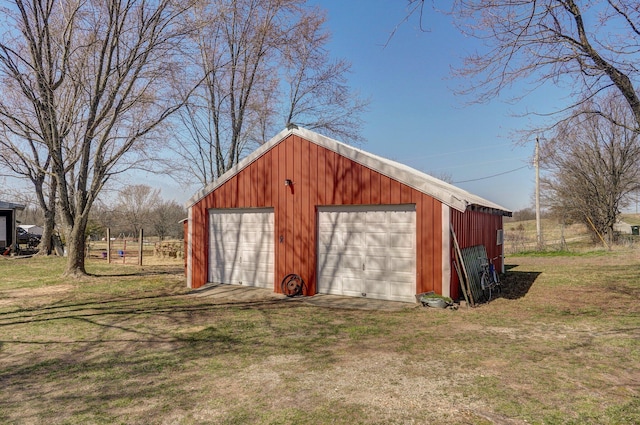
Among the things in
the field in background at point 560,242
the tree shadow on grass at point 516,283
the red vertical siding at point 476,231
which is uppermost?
the red vertical siding at point 476,231

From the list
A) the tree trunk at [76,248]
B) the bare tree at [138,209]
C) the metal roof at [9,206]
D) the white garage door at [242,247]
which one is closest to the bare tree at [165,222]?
the bare tree at [138,209]

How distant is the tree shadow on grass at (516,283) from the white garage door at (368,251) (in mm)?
3181

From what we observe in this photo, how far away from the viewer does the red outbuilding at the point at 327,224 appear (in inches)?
343

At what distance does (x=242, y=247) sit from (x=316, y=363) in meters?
6.79

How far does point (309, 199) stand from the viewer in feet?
33.2

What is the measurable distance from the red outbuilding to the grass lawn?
3.98ft

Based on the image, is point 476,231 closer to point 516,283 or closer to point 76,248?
point 516,283

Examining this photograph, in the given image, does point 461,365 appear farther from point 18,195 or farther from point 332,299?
point 18,195

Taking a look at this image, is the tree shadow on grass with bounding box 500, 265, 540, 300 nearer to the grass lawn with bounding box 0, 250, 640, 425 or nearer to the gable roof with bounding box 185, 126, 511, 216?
the grass lawn with bounding box 0, 250, 640, 425

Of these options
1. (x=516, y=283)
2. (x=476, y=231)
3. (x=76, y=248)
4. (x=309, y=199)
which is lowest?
(x=516, y=283)

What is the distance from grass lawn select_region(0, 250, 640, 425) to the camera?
145 inches

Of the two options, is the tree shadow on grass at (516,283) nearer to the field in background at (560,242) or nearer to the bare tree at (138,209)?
the field in background at (560,242)

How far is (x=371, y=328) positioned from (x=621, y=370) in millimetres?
3462

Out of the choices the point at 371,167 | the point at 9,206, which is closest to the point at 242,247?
the point at 371,167
